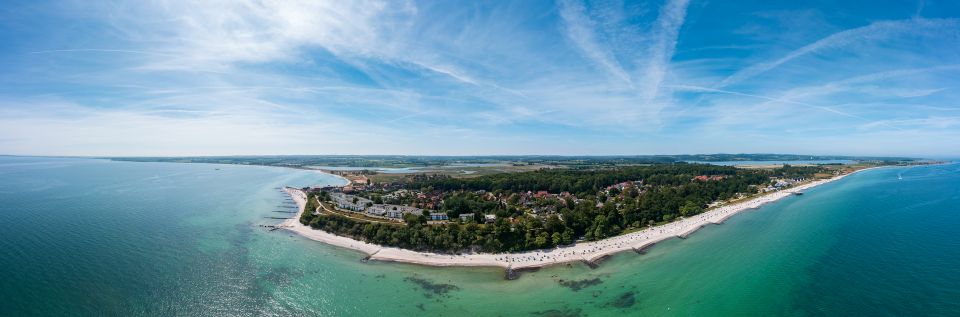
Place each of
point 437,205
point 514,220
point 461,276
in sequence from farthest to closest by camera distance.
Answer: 1. point 437,205
2. point 514,220
3. point 461,276

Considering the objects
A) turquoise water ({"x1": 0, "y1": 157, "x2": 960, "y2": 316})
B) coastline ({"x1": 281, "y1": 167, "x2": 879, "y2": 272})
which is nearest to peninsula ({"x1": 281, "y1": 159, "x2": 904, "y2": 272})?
coastline ({"x1": 281, "y1": 167, "x2": 879, "y2": 272})

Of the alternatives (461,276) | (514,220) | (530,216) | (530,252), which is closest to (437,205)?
(514,220)

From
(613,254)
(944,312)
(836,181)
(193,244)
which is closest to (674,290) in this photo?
(613,254)

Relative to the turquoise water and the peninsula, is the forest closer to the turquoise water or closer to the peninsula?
the peninsula

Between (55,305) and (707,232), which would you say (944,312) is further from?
(55,305)

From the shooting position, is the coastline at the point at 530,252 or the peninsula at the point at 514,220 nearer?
the coastline at the point at 530,252

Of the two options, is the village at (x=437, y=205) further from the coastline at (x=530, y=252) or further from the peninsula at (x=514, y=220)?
the coastline at (x=530, y=252)

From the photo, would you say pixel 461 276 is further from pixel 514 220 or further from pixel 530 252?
pixel 514 220

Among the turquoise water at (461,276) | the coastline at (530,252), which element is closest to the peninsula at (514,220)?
the coastline at (530,252)
